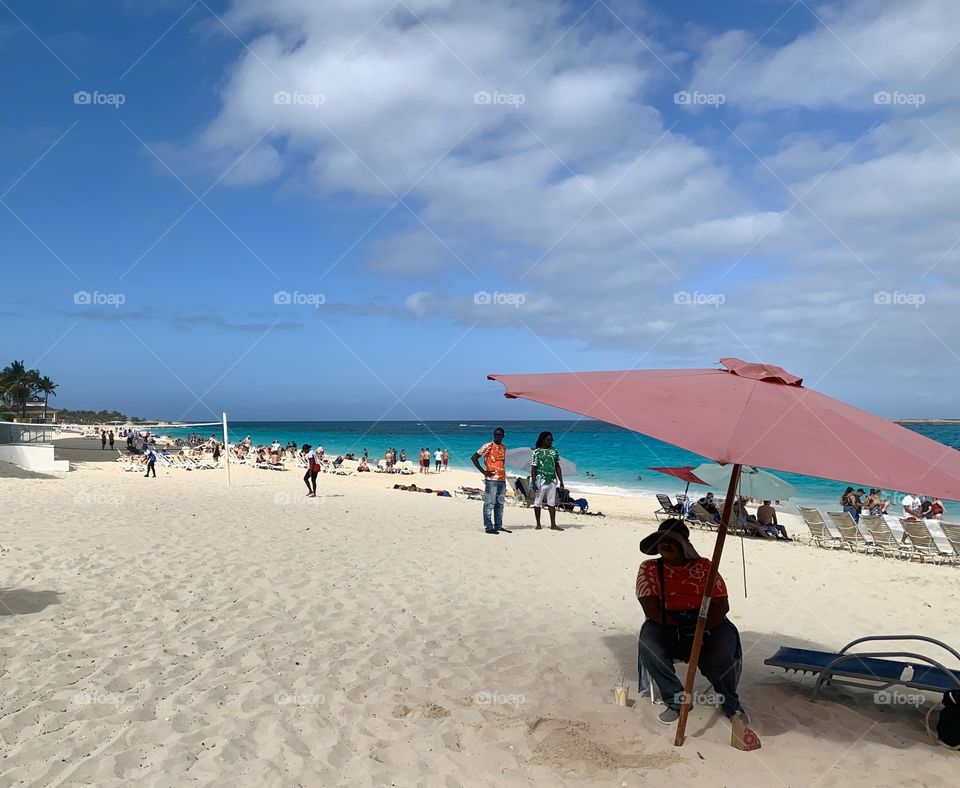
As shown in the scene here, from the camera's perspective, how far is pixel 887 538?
13664 mm

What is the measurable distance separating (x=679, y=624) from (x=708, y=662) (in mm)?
282

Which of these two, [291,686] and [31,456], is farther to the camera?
[31,456]

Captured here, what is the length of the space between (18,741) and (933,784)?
16.6 feet

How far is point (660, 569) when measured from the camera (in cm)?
458

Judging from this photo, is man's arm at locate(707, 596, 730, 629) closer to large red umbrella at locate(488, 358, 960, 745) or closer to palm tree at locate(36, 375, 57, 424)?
large red umbrella at locate(488, 358, 960, 745)

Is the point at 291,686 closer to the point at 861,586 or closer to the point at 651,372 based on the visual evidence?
the point at 651,372

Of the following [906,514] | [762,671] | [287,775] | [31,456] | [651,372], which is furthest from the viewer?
[31,456]

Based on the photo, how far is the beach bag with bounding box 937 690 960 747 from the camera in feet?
13.7

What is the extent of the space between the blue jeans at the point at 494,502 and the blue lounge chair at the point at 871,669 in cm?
697

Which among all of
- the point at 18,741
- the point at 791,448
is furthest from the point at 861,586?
the point at 18,741

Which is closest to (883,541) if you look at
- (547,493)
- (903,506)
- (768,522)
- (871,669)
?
(768,522)

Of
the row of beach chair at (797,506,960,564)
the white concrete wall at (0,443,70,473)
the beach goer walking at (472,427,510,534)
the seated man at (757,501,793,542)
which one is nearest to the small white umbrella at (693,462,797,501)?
the row of beach chair at (797,506,960,564)

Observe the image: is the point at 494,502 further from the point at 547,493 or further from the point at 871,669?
the point at 871,669

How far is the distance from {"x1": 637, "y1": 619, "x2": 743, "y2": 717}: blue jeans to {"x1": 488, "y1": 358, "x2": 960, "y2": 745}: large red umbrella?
0.28 m
